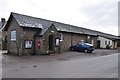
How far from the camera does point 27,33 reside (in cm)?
2528

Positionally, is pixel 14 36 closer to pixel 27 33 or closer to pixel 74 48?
pixel 27 33

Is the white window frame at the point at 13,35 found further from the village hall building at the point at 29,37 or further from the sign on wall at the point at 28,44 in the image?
the sign on wall at the point at 28,44

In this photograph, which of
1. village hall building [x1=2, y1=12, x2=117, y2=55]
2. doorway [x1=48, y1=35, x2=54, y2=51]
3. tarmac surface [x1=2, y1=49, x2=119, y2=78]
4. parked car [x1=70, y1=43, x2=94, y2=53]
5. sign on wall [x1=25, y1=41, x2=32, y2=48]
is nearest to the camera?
tarmac surface [x1=2, y1=49, x2=119, y2=78]

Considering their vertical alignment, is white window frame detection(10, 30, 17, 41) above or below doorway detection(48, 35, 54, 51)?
above

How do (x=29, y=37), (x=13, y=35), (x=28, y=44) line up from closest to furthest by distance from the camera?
1. (x=28, y=44)
2. (x=29, y=37)
3. (x=13, y=35)

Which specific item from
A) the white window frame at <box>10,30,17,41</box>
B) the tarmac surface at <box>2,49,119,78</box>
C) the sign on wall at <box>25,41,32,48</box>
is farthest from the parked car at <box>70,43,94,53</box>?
the tarmac surface at <box>2,49,119,78</box>

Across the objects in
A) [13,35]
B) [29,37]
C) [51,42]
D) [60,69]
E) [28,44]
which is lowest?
[60,69]

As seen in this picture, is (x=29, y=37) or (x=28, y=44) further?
(x=29, y=37)

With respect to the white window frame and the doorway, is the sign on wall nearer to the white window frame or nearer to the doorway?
the white window frame

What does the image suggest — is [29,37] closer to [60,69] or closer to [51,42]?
[51,42]

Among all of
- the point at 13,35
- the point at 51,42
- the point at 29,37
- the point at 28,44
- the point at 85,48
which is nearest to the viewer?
the point at 28,44

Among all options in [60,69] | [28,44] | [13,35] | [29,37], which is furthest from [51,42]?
[60,69]

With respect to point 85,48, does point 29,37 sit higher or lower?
higher

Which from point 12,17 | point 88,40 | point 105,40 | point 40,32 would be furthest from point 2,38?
point 105,40
